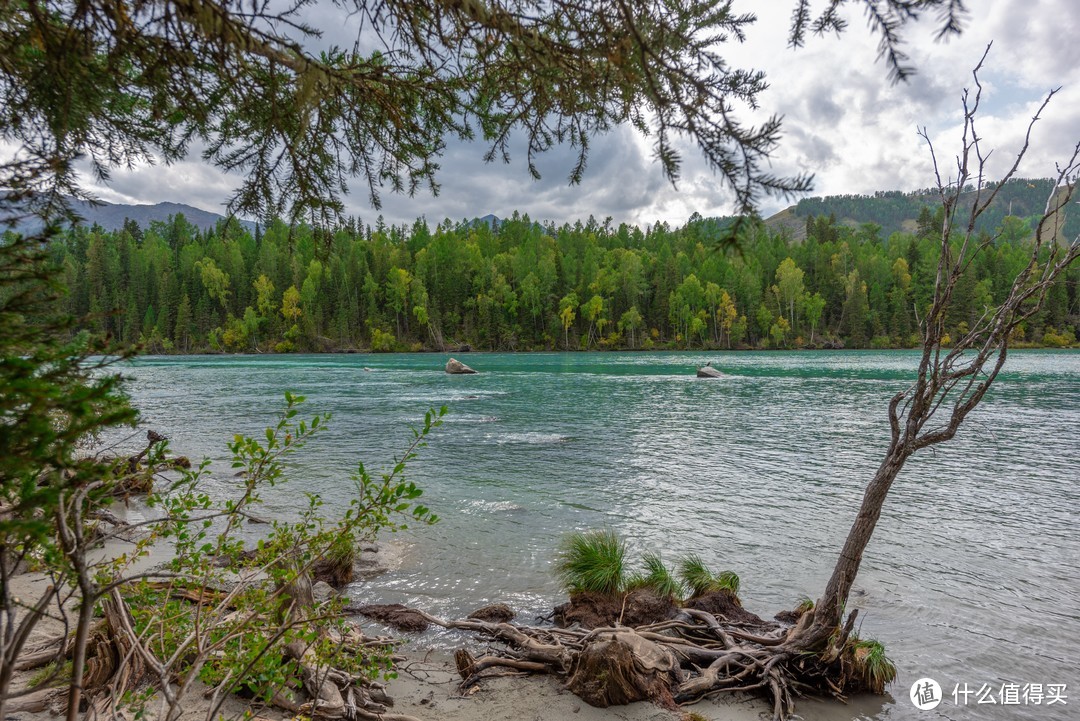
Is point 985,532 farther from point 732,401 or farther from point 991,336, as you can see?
point 732,401

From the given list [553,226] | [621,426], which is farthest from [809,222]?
[621,426]

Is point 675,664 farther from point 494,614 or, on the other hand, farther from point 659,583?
point 494,614

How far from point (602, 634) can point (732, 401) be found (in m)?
24.5

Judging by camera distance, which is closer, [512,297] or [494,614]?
[494,614]

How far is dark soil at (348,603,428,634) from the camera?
6000mm

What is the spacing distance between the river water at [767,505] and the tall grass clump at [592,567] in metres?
0.32

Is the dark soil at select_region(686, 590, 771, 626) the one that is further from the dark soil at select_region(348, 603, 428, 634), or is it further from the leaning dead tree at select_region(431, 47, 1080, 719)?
the dark soil at select_region(348, 603, 428, 634)

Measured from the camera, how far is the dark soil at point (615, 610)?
592 centimetres

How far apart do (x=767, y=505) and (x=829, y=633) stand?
21.3ft

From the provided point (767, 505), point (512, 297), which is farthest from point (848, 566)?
point (512, 297)

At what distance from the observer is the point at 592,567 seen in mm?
6887

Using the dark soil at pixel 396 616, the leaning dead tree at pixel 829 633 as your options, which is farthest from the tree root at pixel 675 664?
the dark soil at pixel 396 616

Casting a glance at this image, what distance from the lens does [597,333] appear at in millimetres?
100750

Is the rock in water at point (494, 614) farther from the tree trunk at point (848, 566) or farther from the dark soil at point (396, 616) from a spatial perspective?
the tree trunk at point (848, 566)
